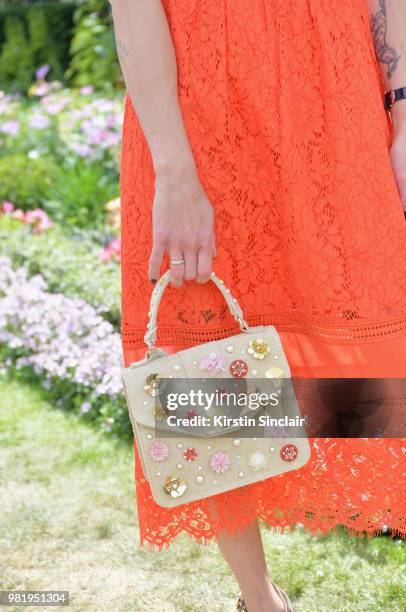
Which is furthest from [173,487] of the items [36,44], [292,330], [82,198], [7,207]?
[36,44]

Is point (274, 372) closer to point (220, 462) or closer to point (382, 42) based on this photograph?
point (220, 462)

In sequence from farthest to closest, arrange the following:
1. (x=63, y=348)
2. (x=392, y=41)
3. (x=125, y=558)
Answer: (x=63, y=348) < (x=125, y=558) < (x=392, y=41)

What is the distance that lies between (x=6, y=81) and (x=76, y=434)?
9.43 m

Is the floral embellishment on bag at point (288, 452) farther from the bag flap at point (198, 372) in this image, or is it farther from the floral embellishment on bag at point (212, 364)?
the floral embellishment on bag at point (212, 364)

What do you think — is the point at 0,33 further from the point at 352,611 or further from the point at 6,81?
the point at 352,611

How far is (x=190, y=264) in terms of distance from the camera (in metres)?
1.44

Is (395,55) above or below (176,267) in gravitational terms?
above

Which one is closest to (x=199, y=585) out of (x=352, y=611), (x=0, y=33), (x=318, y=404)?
(x=352, y=611)

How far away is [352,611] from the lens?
79.7 inches

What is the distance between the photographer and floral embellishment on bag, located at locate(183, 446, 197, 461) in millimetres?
1451

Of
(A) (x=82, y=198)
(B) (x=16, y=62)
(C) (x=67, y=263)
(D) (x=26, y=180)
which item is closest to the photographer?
(C) (x=67, y=263)

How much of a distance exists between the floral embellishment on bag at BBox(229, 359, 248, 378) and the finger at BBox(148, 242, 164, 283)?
0.22 m

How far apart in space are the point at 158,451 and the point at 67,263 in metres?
2.72

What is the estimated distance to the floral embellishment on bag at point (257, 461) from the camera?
147cm
